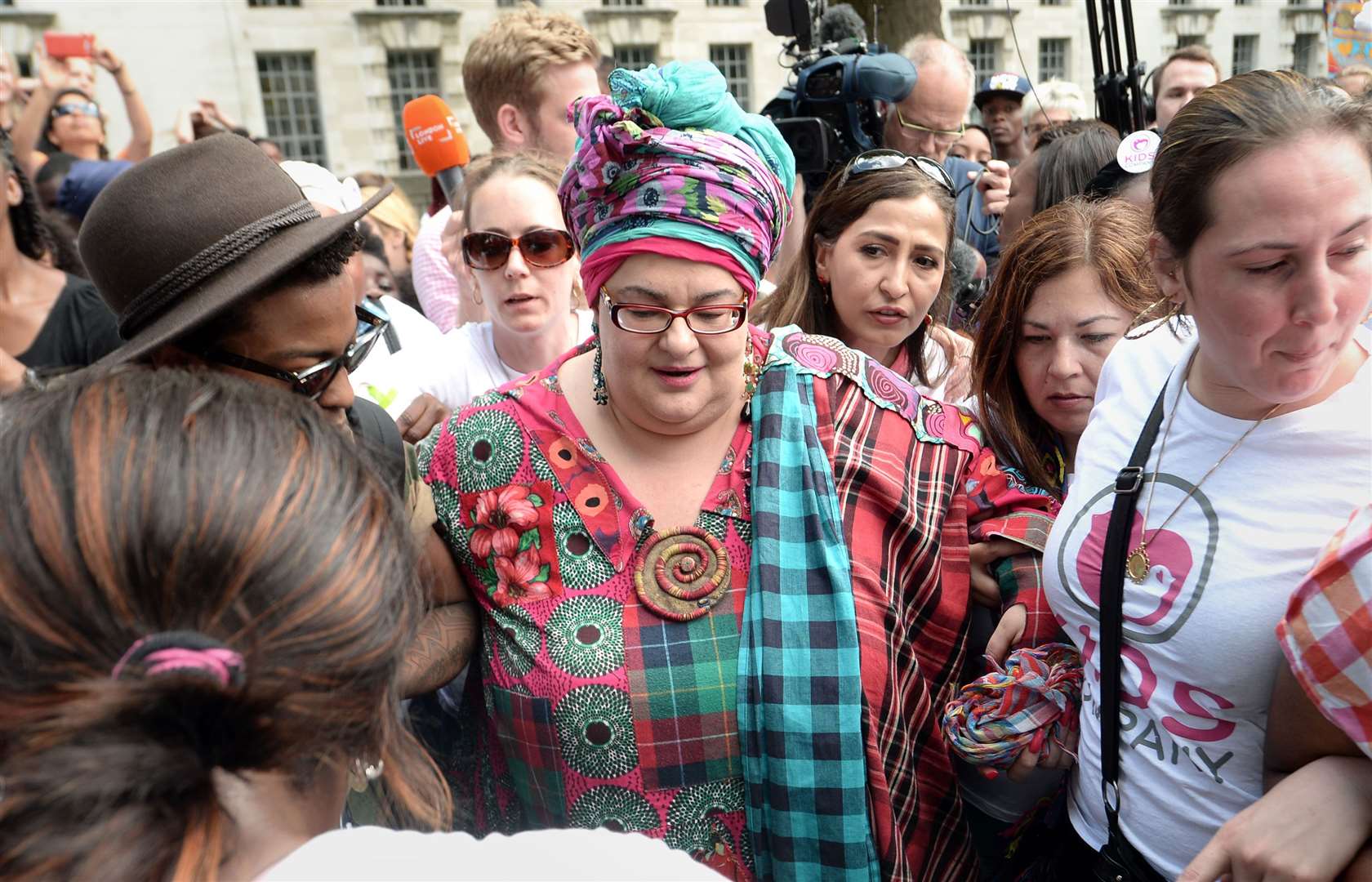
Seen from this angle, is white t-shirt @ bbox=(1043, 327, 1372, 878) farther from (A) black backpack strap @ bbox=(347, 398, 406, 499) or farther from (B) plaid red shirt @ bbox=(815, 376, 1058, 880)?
(A) black backpack strap @ bbox=(347, 398, 406, 499)

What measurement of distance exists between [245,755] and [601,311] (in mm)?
1165

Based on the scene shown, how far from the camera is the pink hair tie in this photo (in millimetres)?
790

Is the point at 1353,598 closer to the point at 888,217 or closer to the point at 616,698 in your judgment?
the point at 616,698

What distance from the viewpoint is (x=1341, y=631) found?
3.69 ft

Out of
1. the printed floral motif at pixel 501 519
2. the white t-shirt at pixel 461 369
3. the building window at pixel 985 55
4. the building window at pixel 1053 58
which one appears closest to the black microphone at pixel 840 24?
the white t-shirt at pixel 461 369

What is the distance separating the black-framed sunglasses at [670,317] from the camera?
1.80 metres

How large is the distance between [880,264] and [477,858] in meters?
2.11

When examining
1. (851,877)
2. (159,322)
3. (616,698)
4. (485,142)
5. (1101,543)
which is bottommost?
(851,877)

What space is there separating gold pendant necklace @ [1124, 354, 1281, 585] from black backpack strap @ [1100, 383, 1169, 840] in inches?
→ 0.5

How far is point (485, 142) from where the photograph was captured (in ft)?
63.3

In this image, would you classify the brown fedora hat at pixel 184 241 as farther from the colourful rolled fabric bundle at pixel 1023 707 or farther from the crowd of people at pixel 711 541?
the colourful rolled fabric bundle at pixel 1023 707

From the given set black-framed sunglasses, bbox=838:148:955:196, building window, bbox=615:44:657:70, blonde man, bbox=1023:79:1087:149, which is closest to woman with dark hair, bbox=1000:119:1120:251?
black-framed sunglasses, bbox=838:148:955:196

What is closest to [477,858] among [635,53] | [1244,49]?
[635,53]

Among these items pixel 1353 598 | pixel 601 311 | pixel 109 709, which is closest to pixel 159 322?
pixel 601 311
